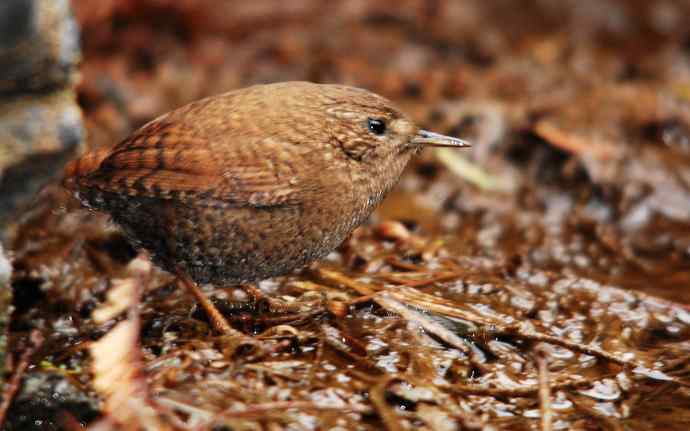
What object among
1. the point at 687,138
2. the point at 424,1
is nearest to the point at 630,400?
the point at 687,138

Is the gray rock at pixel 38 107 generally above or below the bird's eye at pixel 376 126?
below

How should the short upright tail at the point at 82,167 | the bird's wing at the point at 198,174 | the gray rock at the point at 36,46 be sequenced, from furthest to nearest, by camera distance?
the short upright tail at the point at 82,167
the bird's wing at the point at 198,174
the gray rock at the point at 36,46

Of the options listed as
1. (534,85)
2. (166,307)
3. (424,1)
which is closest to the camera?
(166,307)

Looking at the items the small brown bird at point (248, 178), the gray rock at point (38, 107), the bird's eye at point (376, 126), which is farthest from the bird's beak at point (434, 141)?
the gray rock at point (38, 107)

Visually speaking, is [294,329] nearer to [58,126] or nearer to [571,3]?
[58,126]

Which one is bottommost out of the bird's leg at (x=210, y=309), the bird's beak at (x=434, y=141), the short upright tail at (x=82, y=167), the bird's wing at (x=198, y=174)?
the bird's leg at (x=210, y=309)

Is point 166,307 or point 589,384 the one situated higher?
point 589,384

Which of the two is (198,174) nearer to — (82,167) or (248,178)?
(248,178)

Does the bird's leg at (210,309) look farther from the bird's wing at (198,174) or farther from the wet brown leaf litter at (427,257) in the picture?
the bird's wing at (198,174)

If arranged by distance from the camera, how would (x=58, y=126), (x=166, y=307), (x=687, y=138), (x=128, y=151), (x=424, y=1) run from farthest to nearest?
(x=424, y=1) → (x=687, y=138) → (x=166, y=307) → (x=128, y=151) → (x=58, y=126)
